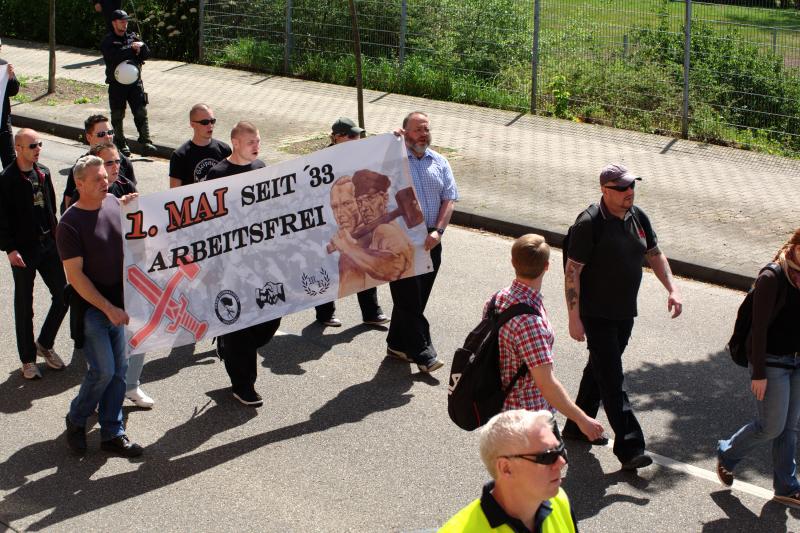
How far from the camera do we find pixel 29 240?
786cm

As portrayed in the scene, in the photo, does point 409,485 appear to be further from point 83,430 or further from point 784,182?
point 784,182

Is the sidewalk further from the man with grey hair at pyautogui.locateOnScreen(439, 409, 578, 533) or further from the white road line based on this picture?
the man with grey hair at pyautogui.locateOnScreen(439, 409, 578, 533)

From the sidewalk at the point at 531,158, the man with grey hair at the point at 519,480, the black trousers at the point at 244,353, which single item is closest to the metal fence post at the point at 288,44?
the sidewalk at the point at 531,158

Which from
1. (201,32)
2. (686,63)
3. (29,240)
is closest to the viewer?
(29,240)

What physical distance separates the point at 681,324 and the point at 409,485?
3.69 meters

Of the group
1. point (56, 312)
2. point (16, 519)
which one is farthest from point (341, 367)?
point (16, 519)

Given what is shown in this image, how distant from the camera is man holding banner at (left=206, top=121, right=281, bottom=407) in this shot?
24.5ft

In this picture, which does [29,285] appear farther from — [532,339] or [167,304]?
[532,339]

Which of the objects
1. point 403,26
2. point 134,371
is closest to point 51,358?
point 134,371

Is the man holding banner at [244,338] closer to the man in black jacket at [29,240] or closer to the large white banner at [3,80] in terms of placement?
the man in black jacket at [29,240]

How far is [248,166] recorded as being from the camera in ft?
25.1

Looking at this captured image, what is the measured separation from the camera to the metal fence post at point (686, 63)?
15.1 metres

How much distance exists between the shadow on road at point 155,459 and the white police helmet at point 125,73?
801cm

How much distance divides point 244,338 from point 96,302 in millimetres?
1250
